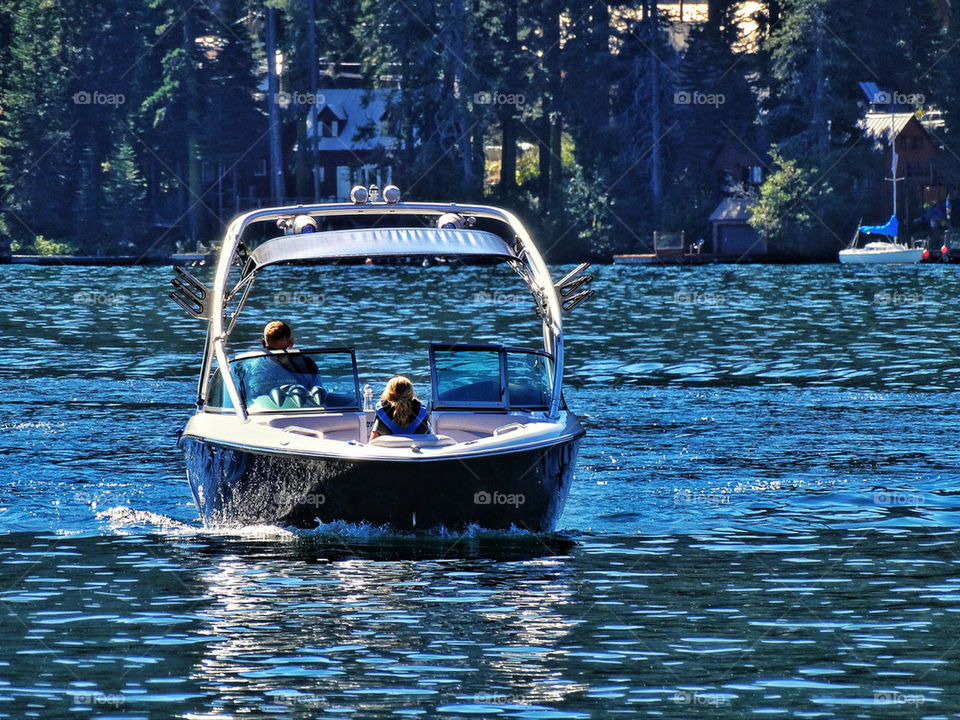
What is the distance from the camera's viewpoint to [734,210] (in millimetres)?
107938

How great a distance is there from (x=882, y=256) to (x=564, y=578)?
8014cm

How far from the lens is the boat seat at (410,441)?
56.3 feet

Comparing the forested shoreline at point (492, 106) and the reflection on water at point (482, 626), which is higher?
the forested shoreline at point (492, 106)

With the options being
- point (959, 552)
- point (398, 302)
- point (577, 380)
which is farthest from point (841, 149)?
point (959, 552)

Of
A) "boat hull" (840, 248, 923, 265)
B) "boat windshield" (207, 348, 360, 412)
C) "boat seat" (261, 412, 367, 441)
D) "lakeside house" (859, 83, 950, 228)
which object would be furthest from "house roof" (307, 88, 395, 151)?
"boat seat" (261, 412, 367, 441)

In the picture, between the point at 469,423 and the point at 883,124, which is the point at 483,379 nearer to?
the point at 469,423

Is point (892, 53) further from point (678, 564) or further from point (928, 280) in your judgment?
point (678, 564)

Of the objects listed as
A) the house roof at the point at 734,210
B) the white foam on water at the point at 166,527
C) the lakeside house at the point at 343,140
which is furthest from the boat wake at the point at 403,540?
the lakeside house at the point at 343,140

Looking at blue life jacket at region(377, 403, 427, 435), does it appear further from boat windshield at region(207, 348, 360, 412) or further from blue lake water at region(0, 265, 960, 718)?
boat windshield at region(207, 348, 360, 412)

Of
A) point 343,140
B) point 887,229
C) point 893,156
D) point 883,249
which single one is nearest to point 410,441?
point 883,249

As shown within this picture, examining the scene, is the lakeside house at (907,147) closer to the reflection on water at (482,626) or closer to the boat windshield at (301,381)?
the boat windshield at (301,381)

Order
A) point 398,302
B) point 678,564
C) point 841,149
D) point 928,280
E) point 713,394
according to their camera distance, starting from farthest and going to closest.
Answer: point 841,149, point 928,280, point 398,302, point 713,394, point 678,564

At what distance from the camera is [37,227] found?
115812mm

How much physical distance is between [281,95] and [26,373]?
250ft
